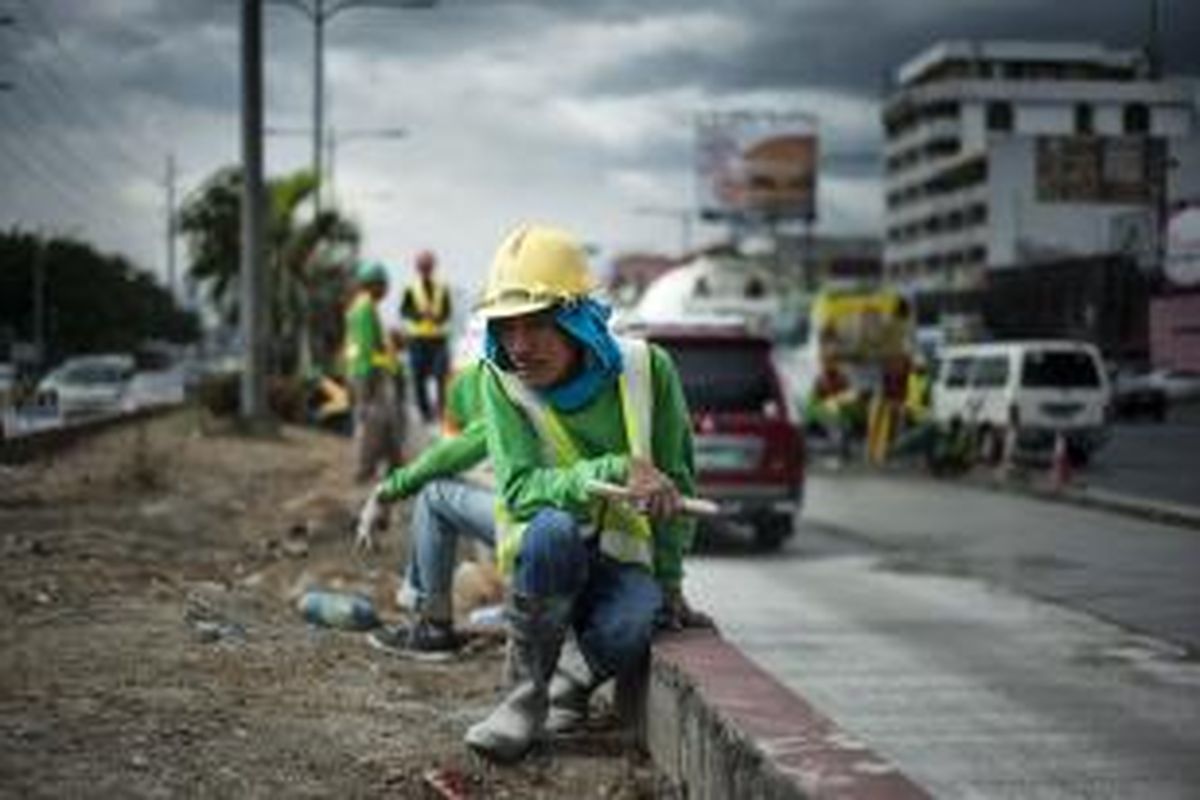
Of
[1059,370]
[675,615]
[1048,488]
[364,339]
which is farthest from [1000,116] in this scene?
[675,615]

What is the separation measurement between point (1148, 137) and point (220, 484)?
47.9 ft

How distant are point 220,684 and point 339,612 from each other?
7.19 feet

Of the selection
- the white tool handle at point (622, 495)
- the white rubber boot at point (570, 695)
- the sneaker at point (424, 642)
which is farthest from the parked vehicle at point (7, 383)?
the white tool handle at point (622, 495)

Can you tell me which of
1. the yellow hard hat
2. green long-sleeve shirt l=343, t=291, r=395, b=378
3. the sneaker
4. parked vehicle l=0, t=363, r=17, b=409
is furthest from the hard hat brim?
green long-sleeve shirt l=343, t=291, r=395, b=378

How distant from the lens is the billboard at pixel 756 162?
291 feet

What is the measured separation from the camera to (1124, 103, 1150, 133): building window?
29.1 metres

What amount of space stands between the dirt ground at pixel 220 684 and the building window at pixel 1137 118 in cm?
1776

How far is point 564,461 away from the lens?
6598 mm

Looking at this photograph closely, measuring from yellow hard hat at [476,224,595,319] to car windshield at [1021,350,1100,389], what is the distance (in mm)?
26263

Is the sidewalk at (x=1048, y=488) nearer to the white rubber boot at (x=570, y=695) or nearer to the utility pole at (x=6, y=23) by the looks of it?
the utility pole at (x=6, y=23)

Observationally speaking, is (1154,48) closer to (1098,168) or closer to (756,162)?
(1098,168)

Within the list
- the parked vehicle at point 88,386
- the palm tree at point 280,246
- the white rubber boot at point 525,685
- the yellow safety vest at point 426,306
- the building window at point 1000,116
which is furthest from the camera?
the building window at point 1000,116

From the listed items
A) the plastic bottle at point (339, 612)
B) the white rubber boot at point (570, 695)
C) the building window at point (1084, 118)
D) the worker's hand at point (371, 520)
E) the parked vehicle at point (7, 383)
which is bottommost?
the plastic bottle at point (339, 612)

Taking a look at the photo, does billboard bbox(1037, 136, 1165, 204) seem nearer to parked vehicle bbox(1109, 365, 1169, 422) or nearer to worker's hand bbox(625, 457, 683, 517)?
parked vehicle bbox(1109, 365, 1169, 422)
